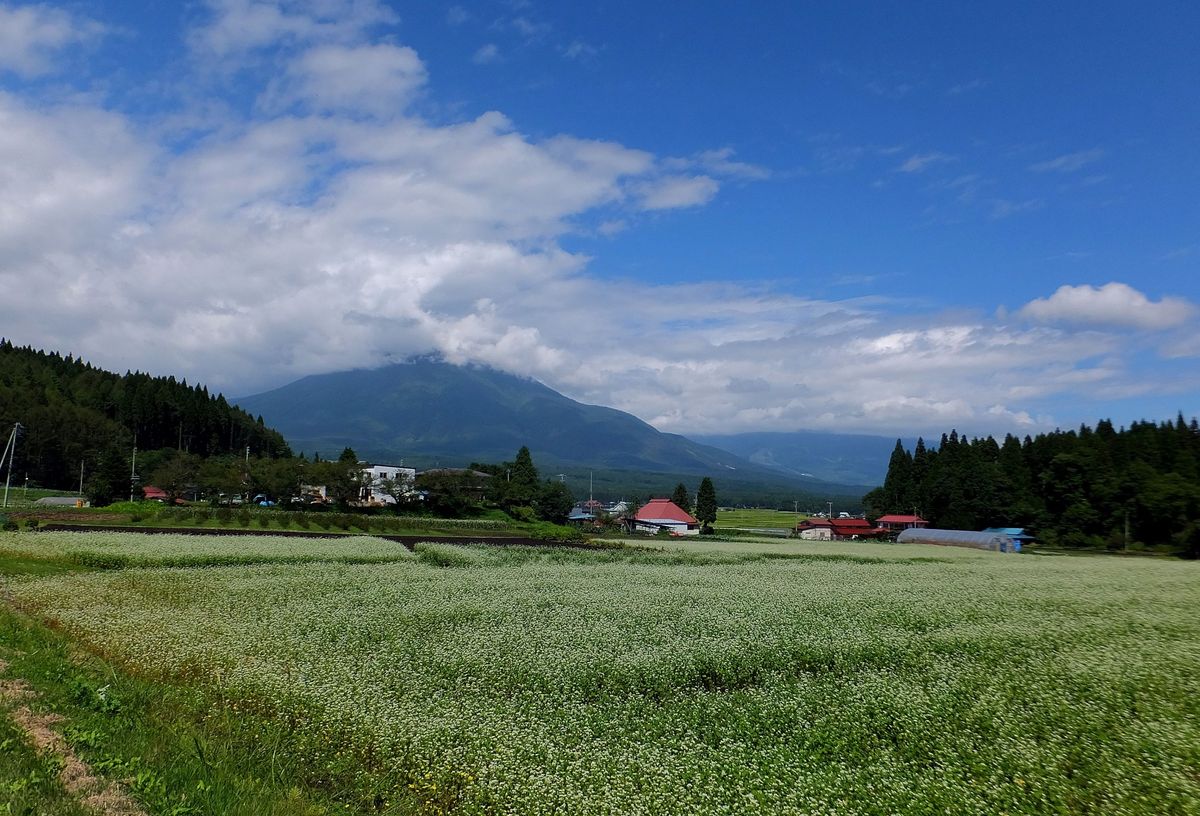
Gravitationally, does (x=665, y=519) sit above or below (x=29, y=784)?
below

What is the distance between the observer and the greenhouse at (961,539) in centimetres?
7275

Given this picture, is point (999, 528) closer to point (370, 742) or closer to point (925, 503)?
point (925, 503)

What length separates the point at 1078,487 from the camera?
8250cm

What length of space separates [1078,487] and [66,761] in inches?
3905

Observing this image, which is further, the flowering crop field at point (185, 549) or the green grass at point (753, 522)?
the green grass at point (753, 522)

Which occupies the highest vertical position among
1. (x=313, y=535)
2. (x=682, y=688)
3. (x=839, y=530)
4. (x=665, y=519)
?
(x=682, y=688)

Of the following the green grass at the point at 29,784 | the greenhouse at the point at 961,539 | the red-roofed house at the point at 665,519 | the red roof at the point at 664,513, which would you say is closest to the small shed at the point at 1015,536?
the greenhouse at the point at 961,539

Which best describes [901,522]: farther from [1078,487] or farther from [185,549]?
[185,549]

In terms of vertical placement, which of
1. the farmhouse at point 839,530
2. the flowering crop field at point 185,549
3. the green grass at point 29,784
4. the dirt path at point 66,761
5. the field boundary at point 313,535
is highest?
the green grass at point 29,784

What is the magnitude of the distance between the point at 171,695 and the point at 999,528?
100718 millimetres

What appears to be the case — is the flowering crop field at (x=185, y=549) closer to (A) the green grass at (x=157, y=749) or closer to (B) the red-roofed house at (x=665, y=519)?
(A) the green grass at (x=157, y=749)

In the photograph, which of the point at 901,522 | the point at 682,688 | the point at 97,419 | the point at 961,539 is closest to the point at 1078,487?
the point at 961,539

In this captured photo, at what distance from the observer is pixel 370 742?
9.95 metres

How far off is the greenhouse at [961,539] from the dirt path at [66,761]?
80.8m
